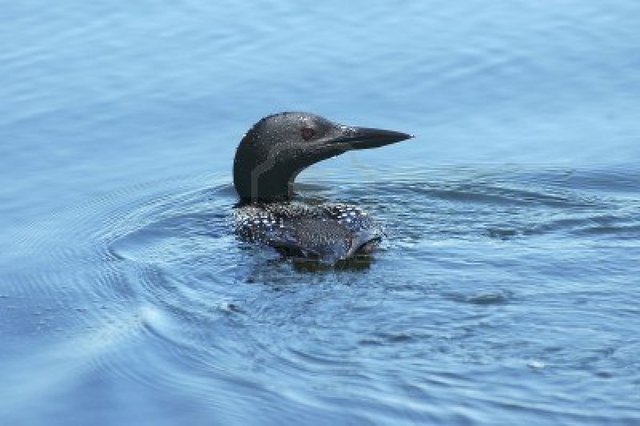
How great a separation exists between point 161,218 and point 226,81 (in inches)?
89.5

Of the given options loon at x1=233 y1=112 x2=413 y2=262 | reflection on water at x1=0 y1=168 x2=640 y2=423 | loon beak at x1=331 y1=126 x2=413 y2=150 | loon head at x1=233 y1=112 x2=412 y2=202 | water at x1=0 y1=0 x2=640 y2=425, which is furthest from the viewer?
loon beak at x1=331 y1=126 x2=413 y2=150

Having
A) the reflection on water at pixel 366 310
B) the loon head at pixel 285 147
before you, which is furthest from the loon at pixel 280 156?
the reflection on water at pixel 366 310

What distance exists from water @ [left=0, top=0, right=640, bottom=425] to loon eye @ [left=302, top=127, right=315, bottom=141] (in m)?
0.53

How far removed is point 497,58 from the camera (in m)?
12.9

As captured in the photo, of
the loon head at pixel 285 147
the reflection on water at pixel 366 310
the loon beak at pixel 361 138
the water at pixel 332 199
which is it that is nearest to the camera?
the reflection on water at pixel 366 310

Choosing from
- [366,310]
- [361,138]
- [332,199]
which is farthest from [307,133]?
[366,310]

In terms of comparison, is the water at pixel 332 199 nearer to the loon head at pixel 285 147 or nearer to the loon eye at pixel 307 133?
the loon head at pixel 285 147

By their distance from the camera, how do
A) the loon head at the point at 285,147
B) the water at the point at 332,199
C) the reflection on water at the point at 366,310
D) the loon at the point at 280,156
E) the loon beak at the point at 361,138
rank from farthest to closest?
the loon beak at the point at 361,138 < the loon head at the point at 285,147 < the loon at the point at 280,156 < the water at the point at 332,199 < the reflection on water at the point at 366,310

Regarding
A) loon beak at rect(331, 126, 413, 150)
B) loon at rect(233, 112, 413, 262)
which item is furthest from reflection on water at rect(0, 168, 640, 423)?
loon beak at rect(331, 126, 413, 150)

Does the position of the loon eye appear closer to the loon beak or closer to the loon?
the loon

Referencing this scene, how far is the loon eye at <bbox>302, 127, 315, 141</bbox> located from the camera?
35.0ft

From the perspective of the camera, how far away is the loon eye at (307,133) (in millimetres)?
10664

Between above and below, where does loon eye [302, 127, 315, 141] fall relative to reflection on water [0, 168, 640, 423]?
above

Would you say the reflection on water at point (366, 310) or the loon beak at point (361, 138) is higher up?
the loon beak at point (361, 138)
